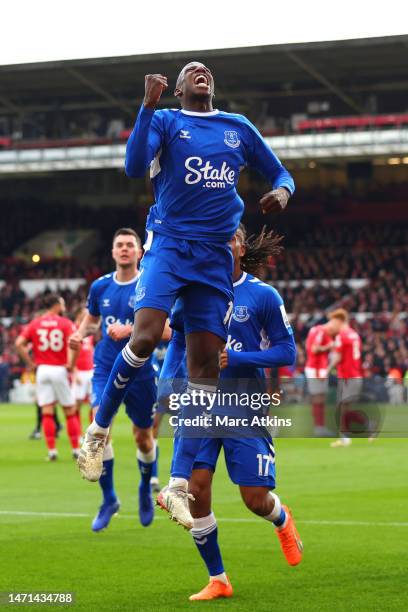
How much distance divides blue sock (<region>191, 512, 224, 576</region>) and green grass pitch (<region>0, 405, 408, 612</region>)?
7.7 inches

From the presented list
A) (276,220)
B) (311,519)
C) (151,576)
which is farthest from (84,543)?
(276,220)

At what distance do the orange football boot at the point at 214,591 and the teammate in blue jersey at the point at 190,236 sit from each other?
91cm

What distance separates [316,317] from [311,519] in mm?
22809

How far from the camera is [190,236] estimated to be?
6.27 m

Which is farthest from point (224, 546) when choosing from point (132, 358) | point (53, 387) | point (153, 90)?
point (53, 387)

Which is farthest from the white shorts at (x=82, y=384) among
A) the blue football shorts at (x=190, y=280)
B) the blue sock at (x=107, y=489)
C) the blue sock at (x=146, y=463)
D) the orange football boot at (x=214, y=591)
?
the blue football shorts at (x=190, y=280)

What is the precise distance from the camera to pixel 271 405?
7.38 metres

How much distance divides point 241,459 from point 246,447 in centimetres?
8

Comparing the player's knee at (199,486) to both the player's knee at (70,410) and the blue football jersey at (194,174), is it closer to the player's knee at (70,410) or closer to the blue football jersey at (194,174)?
the blue football jersey at (194,174)

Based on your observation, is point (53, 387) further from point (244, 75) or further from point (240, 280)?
point (244, 75)

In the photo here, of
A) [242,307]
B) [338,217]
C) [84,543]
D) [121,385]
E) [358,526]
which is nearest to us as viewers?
[121,385]

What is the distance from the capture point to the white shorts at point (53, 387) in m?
16.8

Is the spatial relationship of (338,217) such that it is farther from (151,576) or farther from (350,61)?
(151,576)

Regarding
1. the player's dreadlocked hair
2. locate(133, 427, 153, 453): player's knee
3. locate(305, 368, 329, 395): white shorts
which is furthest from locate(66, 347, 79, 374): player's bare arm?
the player's dreadlocked hair
